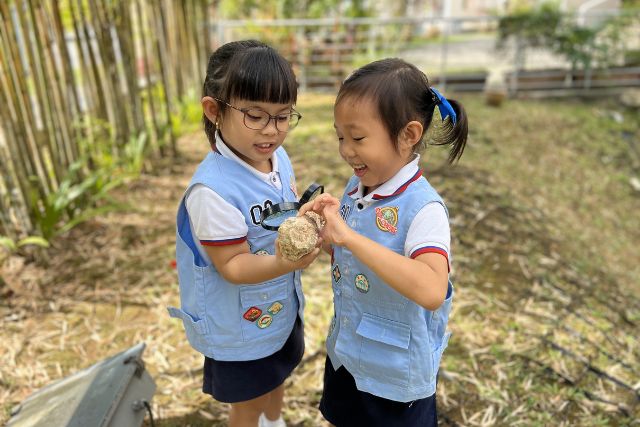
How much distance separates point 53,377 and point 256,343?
1.42 m

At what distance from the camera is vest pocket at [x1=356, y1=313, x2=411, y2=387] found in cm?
143

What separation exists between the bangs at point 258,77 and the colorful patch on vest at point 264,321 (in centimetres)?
65

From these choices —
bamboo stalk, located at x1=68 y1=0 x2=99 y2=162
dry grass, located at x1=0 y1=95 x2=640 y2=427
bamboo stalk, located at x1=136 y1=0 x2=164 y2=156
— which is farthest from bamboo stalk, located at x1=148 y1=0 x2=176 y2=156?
bamboo stalk, located at x1=68 y1=0 x2=99 y2=162

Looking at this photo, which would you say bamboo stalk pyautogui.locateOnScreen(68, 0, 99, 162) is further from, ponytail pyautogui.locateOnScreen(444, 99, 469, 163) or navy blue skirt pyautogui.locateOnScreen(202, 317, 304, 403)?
ponytail pyautogui.locateOnScreen(444, 99, 469, 163)

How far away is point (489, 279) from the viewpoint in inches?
133

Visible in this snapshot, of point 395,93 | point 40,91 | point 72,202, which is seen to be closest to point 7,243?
point 72,202

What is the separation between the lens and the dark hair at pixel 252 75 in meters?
1.38

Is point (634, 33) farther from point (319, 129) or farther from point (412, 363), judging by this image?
point (412, 363)

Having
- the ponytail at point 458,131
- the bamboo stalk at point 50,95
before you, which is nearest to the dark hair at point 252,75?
the ponytail at point 458,131

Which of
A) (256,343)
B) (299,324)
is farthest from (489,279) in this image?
(256,343)

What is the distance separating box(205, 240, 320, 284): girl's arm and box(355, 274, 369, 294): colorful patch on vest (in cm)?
17

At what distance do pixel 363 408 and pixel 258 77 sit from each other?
1021 millimetres

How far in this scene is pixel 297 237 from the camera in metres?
1.24

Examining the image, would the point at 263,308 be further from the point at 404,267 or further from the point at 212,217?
the point at 404,267
